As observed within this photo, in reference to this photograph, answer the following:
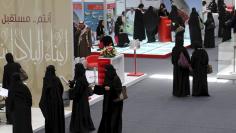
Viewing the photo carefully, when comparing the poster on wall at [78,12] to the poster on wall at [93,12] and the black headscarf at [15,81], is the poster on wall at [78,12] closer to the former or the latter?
the poster on wall at [93,12]

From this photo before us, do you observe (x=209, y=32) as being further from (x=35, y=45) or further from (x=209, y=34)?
(x=35, y=45)

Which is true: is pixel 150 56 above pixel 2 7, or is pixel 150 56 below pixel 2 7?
below

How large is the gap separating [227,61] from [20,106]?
8.97m

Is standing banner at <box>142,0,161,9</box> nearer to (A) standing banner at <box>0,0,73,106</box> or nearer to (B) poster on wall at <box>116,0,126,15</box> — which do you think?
(B) poster on wall at <box>116,0,126,15</box>

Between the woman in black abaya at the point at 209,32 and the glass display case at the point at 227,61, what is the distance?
5.33 metres

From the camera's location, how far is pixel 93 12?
23.2 m

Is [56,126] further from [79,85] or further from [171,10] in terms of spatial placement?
[171,10]

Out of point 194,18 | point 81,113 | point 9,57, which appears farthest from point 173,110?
point 194,18

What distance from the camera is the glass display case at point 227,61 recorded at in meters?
16.8

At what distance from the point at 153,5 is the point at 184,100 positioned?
12480 mm

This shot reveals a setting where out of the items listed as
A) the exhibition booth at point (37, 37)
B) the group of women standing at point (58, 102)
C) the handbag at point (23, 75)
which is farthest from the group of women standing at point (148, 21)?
the group of women standing at point (58, 102)

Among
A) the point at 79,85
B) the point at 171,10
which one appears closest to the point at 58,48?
the point at 79,85

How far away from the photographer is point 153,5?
26.0 meters

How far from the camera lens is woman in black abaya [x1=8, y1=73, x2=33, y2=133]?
9547 mm
